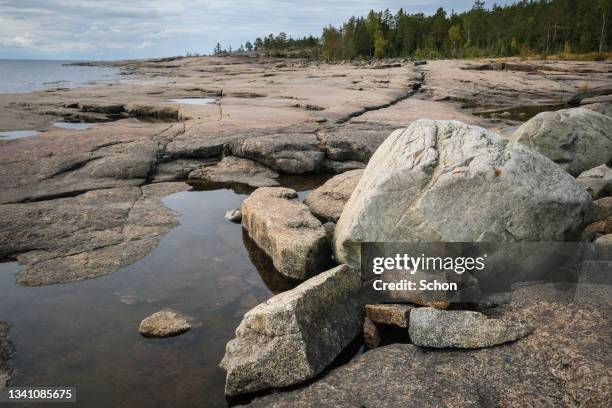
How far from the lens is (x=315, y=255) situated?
16.8 feet

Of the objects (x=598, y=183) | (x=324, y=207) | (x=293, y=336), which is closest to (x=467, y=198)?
(x=293, y=336)

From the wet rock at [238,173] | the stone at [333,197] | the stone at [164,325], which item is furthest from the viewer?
the wet rock at [238,173]

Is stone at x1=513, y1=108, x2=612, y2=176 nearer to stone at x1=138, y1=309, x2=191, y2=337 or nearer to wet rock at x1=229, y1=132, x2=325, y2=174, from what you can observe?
wet rock at x1=229, y1=132, x2=325, y2=174

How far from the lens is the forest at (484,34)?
55875 millimetres

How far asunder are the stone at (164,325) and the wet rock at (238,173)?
15.0 feet

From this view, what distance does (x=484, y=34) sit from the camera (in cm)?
7256

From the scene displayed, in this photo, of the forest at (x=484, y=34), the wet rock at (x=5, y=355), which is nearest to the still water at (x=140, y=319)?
the wet rock at (x=5, y=355)

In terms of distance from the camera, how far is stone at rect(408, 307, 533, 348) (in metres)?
3.47

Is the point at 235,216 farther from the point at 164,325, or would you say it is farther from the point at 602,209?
the point at 602,209

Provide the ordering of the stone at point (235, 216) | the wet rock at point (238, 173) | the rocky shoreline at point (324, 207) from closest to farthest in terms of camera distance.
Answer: the rocky shoreline at point (324, 207)
the stone at point (235, 216)
the wet rock at point (238, 173)

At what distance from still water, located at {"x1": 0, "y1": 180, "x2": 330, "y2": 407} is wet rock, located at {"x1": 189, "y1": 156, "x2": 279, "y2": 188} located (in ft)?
8.58

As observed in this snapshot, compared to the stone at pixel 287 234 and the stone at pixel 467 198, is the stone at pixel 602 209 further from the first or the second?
the stone at pixel 287 234

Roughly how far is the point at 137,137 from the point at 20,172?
2.80 m

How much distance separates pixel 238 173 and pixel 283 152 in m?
1.08
